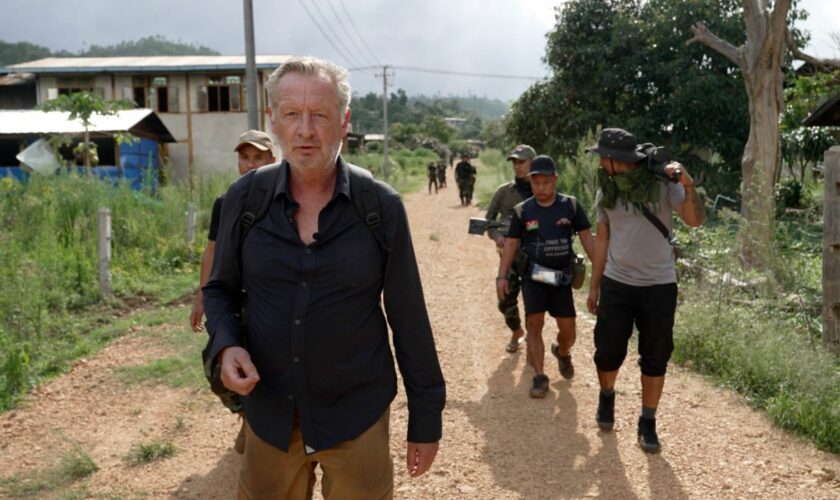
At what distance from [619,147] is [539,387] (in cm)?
211

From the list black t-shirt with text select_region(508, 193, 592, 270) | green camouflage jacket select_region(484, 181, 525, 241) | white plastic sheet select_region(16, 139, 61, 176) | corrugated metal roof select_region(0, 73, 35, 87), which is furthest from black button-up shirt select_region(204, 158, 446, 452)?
corrugated metal roof select_region(0, 73, 35, 87)

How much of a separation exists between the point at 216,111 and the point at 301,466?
25956 millimetres

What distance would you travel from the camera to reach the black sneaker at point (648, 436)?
477cm

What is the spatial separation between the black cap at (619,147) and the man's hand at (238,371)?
3.05 m

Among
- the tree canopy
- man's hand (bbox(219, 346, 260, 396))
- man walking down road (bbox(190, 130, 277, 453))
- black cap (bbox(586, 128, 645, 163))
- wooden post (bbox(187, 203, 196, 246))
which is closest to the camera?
man's hand (bbox(219, 346, 260, 396))

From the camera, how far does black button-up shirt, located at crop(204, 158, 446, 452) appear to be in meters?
2.34

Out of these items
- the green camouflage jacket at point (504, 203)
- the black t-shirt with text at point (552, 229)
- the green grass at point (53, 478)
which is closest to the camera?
the green grass at point (53, 478)

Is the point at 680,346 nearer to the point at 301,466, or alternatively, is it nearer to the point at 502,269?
the point at 502,269

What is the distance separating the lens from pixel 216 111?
2688 centimetres

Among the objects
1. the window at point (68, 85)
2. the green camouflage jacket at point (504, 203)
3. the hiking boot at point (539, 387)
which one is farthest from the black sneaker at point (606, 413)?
the window at point (68, 85)

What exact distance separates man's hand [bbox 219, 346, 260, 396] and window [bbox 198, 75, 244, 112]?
25.7m

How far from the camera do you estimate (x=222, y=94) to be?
2681cm

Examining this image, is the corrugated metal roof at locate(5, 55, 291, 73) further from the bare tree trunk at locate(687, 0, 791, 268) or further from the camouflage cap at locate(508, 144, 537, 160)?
the camouflage cap at locate(508, 144, 537, 160)

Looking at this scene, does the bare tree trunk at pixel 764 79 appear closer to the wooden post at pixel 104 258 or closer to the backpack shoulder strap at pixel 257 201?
the wooden post at pixel 104 258
